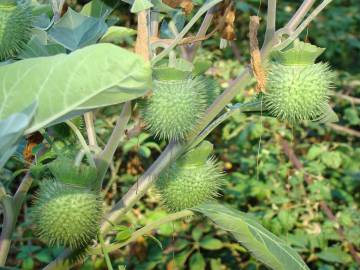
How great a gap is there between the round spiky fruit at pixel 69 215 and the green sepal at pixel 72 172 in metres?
0.02

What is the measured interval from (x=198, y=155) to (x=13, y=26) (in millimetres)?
377

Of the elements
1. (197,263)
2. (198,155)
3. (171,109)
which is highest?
(171,109)

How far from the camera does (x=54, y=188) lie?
46.1 inches

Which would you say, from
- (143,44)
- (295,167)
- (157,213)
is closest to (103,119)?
(157,213)

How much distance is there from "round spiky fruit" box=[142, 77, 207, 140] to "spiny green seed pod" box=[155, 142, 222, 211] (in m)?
0.12

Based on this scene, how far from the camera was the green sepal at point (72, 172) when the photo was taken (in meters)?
1.10

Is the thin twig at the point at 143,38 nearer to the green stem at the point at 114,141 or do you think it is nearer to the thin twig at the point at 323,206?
the green stem at the point at 114,141

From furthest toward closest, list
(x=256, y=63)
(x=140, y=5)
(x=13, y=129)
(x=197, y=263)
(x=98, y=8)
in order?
(x=197, y=263), (x=98, y=8), (x=256, y=63), (x=140, y=5), (x=13, y=129)

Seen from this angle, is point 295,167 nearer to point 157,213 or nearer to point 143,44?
point 157,213

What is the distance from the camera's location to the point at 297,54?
115 centimetres

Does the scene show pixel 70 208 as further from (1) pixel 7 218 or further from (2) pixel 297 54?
(2) pixel 297 54

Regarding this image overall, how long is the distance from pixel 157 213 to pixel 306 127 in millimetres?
1002

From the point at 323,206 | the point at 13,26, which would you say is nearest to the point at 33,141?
the point at 13,26

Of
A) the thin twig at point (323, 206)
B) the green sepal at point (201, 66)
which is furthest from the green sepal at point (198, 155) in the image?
the thin twig at point (323, 206)
